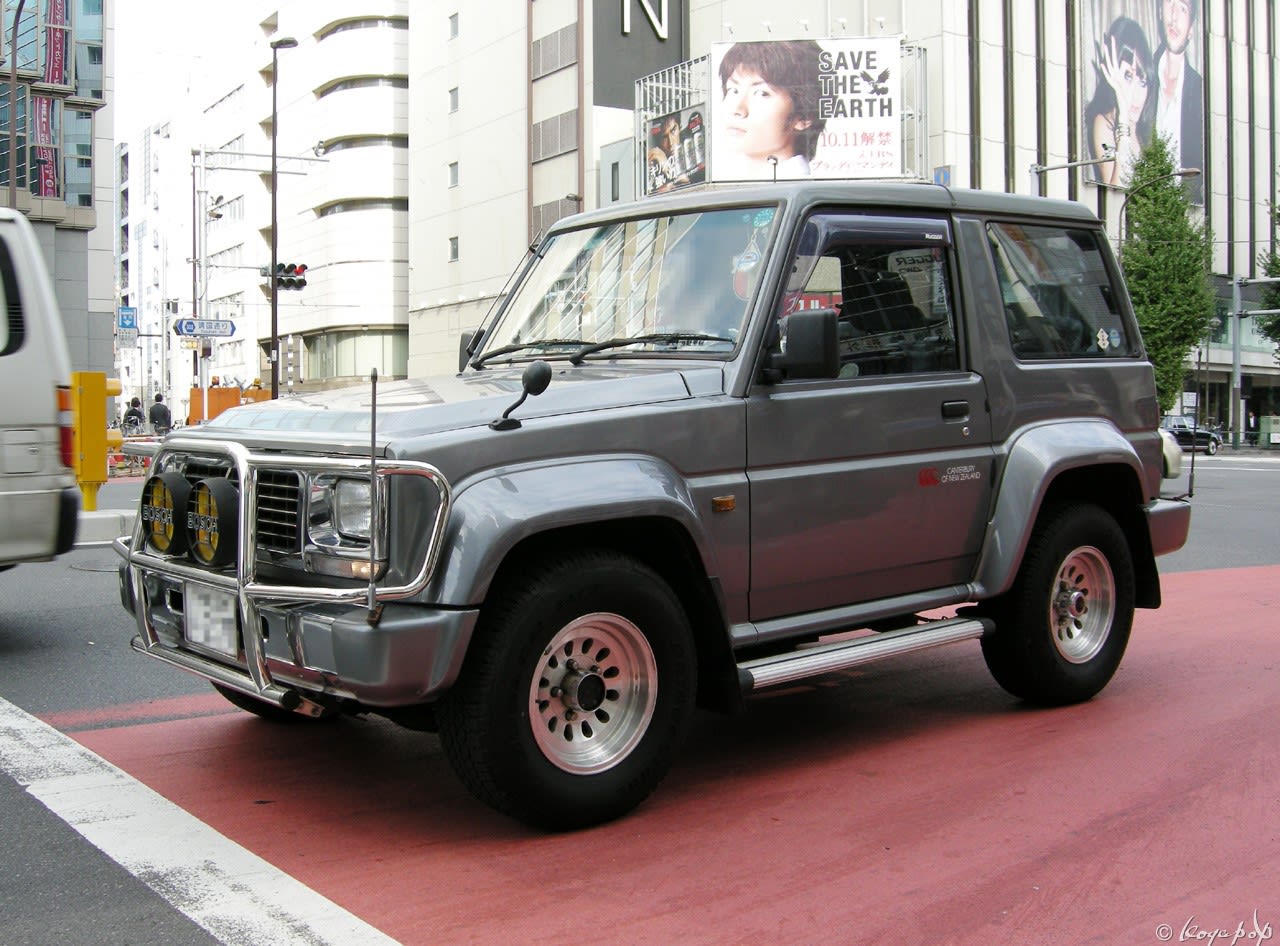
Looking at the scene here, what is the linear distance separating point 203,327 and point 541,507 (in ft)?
94.2

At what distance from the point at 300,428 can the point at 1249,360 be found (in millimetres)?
59348

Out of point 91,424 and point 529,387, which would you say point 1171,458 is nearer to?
point 529,387

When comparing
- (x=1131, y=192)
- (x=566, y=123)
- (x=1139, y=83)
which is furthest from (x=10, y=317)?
(x=1139, y=83)

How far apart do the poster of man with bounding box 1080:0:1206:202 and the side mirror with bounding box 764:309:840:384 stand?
43.6 m

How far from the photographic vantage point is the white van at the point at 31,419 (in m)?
7.33

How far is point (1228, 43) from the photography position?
52.9 meters

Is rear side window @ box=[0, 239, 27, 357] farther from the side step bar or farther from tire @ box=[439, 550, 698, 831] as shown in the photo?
the side step bar

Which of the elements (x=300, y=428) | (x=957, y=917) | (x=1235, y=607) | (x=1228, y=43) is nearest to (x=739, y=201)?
(x=300, y=428)

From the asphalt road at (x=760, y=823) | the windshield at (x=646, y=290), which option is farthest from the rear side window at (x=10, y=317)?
the windshield at (x=646, y=290)

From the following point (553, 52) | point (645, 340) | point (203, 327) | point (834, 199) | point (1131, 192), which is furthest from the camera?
point (553, 52)

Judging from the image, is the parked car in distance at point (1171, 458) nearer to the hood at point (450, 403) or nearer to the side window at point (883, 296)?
the side window at point (883, 296)

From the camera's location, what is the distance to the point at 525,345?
5469mm

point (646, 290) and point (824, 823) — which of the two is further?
point (646, 290)

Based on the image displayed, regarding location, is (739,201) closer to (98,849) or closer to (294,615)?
(294,615)
